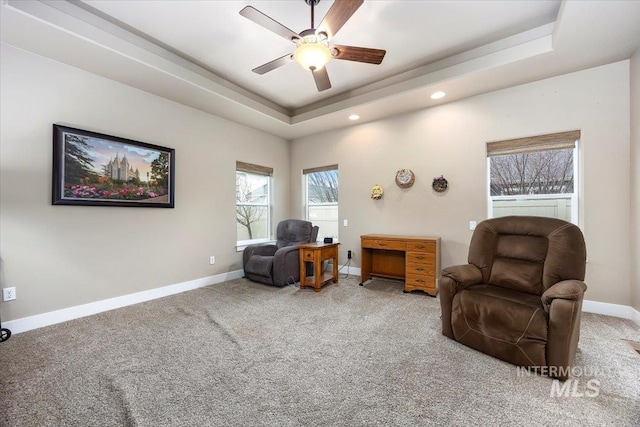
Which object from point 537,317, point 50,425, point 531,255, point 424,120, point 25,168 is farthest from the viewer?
point 424,120

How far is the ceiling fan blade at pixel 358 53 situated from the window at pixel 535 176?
2222 millimetres

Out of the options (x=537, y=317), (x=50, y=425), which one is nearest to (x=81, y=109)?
(x=50, y=425)

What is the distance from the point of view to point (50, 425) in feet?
4.69

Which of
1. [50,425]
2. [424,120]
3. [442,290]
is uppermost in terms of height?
[424,120]

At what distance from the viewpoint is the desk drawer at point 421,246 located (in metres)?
3.56

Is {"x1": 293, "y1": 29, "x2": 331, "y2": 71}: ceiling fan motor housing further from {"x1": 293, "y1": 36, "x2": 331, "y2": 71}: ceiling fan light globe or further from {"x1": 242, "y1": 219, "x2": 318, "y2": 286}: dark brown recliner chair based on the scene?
{"x1": 242, "y1": 219, "x2": 318, "y2": 286}: dark brown recliner chair

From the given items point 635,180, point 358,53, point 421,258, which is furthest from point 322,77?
point 635,180

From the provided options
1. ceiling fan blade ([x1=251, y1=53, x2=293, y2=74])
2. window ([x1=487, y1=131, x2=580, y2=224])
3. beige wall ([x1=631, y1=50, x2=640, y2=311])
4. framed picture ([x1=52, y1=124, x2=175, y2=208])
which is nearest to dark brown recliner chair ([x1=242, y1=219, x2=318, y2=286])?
framed picture ([x1=52, y1=124, x2=175, y2=208])

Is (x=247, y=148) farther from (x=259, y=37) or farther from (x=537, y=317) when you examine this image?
(x=537, y=317)

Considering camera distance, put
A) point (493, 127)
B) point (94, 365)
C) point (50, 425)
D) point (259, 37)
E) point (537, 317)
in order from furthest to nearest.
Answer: point (493, 127) < point (259, 37) < point (94, 365) < point (537, 317) < point (50, 425)

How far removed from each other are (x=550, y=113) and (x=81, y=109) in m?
5.58

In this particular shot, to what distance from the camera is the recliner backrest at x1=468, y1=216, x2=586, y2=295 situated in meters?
2.12

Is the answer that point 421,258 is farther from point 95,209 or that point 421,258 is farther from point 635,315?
point 95,209

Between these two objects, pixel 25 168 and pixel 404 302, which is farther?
pixel 404 302
